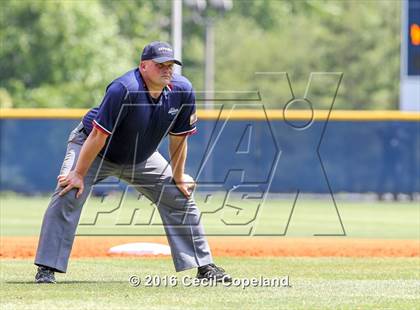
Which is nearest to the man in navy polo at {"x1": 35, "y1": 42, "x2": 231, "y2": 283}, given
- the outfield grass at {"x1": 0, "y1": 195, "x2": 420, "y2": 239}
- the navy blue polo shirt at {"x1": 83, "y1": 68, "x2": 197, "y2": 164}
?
the navy blue polo shirt at {"x1": 83, "y1": 68, "x2": 197, "y2": 164}

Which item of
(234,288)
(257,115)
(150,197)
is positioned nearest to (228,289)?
(234,288)

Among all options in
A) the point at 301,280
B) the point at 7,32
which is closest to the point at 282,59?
the point at 7,32

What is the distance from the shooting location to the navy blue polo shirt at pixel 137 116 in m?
7.69

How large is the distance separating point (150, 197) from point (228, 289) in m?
0.99

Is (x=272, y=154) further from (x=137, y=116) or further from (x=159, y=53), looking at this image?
(x=159, y=53)

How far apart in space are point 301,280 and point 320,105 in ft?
141

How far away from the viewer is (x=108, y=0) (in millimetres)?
38562

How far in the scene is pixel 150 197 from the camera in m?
8.28

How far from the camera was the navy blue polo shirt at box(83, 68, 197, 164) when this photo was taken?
303 inches

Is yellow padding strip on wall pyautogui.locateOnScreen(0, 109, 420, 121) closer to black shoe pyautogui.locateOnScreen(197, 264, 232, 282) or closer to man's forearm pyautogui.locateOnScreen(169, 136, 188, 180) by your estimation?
man's forearm pyautogui.locateOnScreen(169, 136, 188, 180)

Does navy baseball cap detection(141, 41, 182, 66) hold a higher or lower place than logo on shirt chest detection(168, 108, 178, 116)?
higher

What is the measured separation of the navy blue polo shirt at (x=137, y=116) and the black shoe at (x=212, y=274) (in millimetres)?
921

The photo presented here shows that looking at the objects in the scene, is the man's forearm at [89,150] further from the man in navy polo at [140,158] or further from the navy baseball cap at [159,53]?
the navy baseball cap at [159,53]

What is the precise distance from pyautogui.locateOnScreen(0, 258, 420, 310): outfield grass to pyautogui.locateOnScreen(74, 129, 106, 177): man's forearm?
0.83 m
